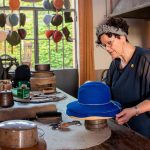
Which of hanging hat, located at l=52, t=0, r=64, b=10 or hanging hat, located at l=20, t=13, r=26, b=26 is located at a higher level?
hanging hat, located at l=52, t=0, r=64, b=10

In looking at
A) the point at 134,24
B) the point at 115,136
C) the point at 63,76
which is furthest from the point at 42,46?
the point at 115,136

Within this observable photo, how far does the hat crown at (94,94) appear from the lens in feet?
4.97

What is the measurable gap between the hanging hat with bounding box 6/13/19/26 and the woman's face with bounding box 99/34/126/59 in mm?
2537

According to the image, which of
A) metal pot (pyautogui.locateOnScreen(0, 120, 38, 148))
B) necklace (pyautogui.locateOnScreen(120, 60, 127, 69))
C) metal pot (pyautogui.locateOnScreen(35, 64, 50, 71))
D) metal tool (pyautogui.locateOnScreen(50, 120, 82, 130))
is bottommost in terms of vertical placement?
metal tool (pyautogui.locateOnScreen(50, 120, 82, 130))

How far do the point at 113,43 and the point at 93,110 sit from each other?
0.58 meters

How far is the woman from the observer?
6.06 ft

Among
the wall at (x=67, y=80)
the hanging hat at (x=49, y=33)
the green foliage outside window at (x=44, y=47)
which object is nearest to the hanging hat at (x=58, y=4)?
the green foliage outside window at (x=44, y=47)

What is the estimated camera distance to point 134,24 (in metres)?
4.74

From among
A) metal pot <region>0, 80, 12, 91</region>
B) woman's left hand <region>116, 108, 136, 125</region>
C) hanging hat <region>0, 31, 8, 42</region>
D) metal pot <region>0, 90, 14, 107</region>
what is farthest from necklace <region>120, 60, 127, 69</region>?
hanging hat <region>0, 31, 8, 42</region>

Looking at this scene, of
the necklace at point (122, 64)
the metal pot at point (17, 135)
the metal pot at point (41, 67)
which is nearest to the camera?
the metal pot at point (17, 135)

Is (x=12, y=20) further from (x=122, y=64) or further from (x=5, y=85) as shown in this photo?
(x=122, y=64)

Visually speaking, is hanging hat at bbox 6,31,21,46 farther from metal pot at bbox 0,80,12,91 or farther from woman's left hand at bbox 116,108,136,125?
woman's left hand at bbox 116,108,136,125

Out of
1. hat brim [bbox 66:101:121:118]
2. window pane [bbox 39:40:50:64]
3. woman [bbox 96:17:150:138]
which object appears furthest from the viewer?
window pane [bbox 39:40:50:64]

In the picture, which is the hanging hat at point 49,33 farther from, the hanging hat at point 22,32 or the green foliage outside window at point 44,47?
the hanging hat at point 22,32
